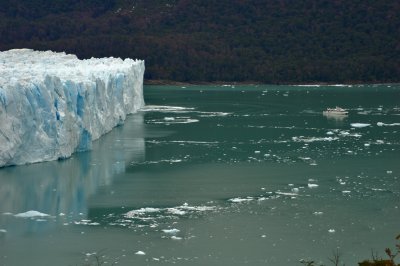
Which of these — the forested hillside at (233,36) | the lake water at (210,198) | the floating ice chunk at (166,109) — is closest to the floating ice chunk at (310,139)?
the lake water at (210,198)

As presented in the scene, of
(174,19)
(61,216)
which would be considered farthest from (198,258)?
(174,19)

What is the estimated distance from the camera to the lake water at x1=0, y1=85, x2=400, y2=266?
11953 mm

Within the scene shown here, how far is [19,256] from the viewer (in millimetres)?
11656

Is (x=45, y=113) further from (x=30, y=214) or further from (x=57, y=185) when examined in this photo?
(x=30, y=214)

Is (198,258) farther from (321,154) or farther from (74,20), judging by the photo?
(74,20)

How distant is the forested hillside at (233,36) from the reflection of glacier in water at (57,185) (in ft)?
107

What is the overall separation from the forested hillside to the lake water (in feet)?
88.8

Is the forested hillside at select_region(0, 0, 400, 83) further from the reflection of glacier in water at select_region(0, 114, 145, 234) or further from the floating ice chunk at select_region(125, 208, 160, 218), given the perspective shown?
the floating ice chunk at select_region(125, 208, 160, 218)

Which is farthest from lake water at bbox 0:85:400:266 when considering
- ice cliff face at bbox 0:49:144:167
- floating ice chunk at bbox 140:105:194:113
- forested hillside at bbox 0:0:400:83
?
forested hillside at bbox 0:0:400:83

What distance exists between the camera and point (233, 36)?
195 feet

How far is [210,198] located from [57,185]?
3066 mm

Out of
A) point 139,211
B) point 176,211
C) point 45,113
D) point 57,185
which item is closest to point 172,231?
point 176,211

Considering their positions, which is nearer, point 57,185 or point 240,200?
point 240,200

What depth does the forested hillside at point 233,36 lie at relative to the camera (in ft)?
177
